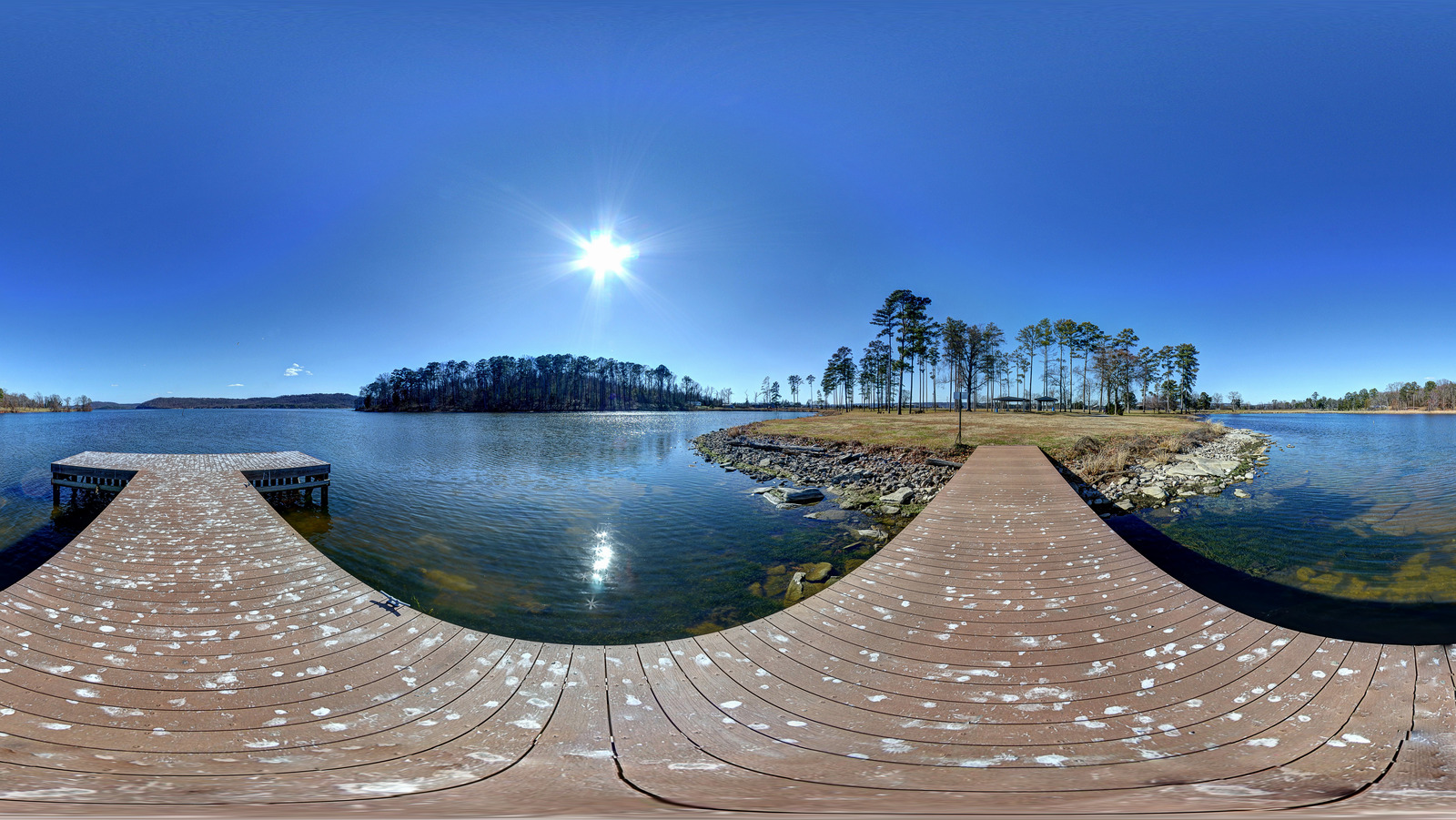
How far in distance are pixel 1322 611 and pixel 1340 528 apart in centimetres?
713

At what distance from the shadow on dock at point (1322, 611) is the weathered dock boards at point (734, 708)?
11.5 feet

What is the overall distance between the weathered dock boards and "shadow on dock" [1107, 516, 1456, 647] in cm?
350

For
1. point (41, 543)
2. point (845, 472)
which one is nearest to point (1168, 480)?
point (845, 472)

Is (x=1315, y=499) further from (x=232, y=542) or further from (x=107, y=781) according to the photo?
(x=232, y=542)

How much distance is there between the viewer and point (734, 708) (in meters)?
3.52

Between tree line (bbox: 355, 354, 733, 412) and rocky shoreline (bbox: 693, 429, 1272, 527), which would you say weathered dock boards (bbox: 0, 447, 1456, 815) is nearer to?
rocky shoreline (bbox: 693, 429, 1272, 527)

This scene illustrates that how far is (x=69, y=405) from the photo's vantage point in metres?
113

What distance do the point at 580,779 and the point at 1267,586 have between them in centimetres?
1147

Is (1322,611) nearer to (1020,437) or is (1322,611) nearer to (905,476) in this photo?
(905,476)

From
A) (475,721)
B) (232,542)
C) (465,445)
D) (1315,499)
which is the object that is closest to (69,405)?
(465,445)

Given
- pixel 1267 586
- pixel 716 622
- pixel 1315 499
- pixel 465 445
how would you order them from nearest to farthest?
pixel 716 622
pixel 1267 586
pixel 1315 499
pixel 465 445

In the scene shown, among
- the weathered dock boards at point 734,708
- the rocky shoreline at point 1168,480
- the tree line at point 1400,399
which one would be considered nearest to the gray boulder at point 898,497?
the rocky shoreline at point 1168,480

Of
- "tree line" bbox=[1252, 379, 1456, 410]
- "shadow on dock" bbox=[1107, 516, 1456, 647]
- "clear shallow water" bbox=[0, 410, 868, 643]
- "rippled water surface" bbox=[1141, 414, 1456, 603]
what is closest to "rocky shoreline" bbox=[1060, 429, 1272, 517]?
"rippled water surface" bbox=[1141, 414, 1456, 603]

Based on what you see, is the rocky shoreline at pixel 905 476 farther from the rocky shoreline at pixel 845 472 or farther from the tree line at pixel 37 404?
the tree line at pixel 37 404
